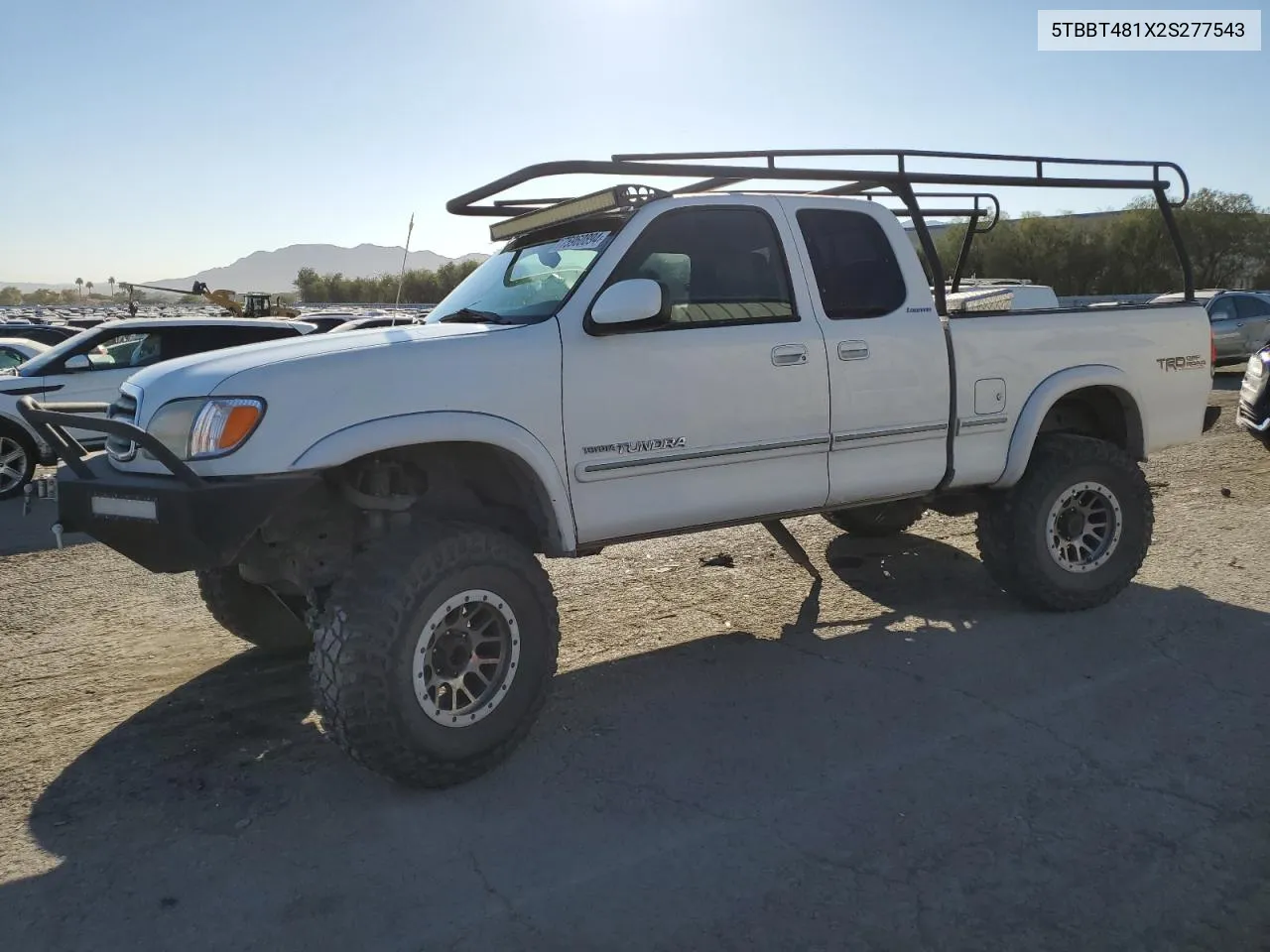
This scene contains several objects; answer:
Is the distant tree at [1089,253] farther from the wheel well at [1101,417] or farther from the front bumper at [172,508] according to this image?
the front bumper at [172,508]

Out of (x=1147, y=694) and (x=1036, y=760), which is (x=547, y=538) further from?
(x=1147, y=694)

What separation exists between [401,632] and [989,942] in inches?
84.2

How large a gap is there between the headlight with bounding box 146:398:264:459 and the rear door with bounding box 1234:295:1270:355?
20.2 metres

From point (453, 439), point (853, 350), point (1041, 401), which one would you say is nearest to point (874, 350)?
point (853, 350)

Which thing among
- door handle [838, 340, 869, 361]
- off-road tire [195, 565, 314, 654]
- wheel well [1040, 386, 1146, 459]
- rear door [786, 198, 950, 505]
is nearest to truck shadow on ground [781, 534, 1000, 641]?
rear door [786, 198, 950, 505]

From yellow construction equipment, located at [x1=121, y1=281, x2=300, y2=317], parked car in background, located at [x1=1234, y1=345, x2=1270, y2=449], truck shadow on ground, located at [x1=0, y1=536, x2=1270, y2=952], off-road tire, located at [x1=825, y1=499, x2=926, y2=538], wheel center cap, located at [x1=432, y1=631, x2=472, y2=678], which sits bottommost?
truck shadow on ground, located at [x1=0, y1=536, x2=1270, y2=952]

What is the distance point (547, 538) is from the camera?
4199 millimetres

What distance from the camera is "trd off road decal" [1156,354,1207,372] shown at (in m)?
5.91

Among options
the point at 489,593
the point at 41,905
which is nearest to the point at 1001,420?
the point at 489,593

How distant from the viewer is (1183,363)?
5984 millimetres

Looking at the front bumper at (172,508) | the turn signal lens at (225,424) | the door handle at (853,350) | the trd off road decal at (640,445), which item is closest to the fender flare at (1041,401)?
the door handle at (853,350)

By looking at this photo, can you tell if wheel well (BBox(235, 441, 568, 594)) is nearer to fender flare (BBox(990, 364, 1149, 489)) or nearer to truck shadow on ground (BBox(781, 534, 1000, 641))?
truck shadow on ground (BBox(781, 534, 1000, 641))

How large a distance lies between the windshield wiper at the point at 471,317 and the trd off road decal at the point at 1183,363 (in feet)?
12.7

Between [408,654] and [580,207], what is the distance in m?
2.16
